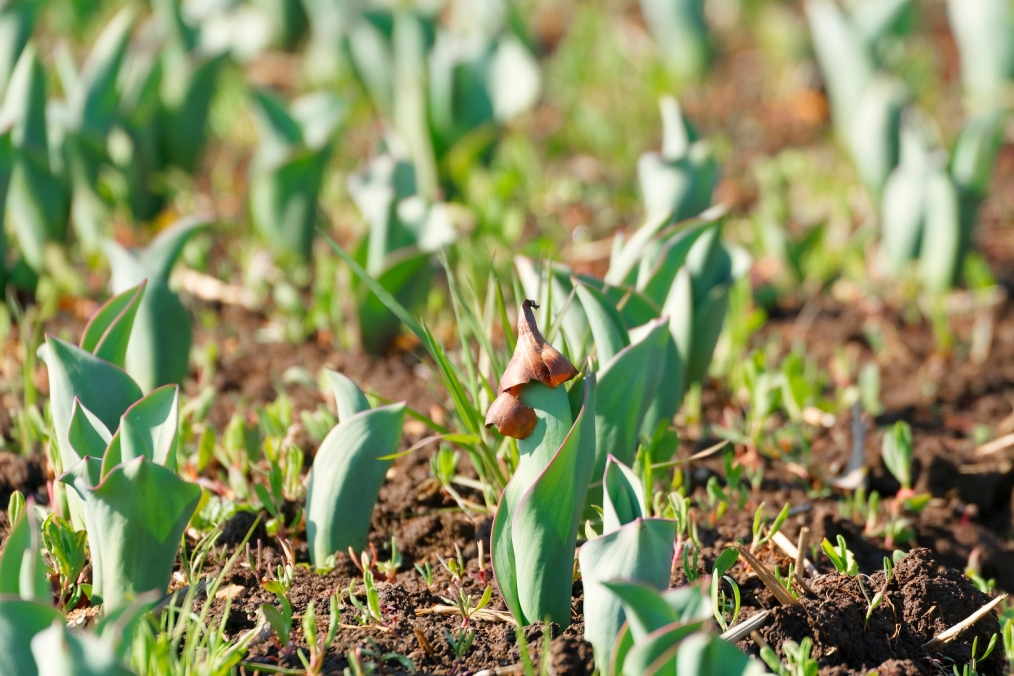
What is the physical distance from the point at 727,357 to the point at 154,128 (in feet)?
5.34

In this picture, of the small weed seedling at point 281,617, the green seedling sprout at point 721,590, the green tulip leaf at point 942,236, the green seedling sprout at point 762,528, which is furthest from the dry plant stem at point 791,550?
the green tulip leaf at point 942,236

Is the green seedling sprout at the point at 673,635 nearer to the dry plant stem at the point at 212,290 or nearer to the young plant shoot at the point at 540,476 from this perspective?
the young plant shoot at the point at 540,476

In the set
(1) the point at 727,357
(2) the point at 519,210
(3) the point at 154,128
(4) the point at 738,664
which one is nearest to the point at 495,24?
(2) the point at 519,210

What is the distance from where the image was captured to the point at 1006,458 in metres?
2.20

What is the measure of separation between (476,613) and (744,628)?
38 cm

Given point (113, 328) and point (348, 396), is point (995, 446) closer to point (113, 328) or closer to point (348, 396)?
point (348, 396)

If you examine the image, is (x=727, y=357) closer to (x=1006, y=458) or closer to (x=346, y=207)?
(x=1006, y=458)

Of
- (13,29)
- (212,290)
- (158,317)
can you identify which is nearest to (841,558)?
(158,317)

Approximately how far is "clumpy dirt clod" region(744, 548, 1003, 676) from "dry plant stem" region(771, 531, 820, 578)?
0.08 metres

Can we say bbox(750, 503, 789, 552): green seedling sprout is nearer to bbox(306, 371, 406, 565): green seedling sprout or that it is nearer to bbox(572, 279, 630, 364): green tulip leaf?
bbox(572, 279, 630, 364): green tulip leaf

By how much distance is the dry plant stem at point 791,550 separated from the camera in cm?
169

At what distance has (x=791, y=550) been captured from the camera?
5.60 feet

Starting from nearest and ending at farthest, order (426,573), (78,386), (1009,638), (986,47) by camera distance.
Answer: (1009,638), (78,386), (426,573), (986,47)

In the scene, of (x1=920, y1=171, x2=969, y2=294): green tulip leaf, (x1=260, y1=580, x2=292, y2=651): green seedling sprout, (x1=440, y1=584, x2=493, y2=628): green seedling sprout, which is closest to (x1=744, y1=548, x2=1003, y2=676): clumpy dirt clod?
(x1=440, y1=584, x2=493, y2=628): green seedling sprout
